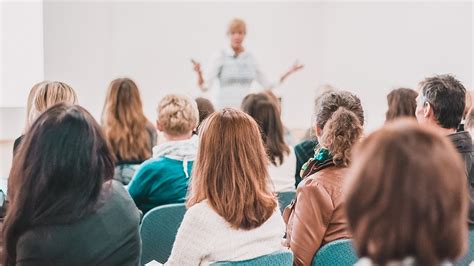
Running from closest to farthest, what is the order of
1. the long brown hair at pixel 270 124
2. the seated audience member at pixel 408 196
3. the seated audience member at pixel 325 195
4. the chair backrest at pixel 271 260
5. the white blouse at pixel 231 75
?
1. the seated audience member at pixel 408 196
2. the chair backrest at pixel 271 260
3. the seated audience member at pixel 325 195
4. the long brown hair at pixel 270 124
5. the white blouse at pixel 231 75

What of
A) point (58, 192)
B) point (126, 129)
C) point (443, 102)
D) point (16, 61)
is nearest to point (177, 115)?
point (126, 129)

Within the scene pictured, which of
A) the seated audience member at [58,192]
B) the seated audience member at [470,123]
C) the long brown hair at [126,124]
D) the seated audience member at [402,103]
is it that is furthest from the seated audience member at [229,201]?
the long brown hair at [126,124]

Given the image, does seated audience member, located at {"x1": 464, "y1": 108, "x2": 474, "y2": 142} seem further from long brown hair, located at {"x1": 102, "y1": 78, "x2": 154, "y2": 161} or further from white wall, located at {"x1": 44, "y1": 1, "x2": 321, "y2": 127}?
white wall, located at {"x1": 44, "y1": 1, "x2": 321, "y2": 127}

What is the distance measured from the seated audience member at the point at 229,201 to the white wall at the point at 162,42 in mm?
3736

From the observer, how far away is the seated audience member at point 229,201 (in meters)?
2.20

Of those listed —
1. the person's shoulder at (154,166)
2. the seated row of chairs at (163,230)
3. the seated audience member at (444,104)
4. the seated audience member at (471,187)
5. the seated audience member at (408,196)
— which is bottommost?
the seated row of chairs at (163,230)

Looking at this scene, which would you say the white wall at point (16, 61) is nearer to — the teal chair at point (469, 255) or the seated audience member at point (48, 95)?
the seated audience member at point (48, 95)

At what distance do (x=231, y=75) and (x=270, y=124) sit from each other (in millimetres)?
2491

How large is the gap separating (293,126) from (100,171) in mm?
5909

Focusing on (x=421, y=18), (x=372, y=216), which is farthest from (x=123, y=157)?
(x=421, y=18)

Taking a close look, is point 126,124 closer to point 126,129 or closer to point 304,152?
point 126,129

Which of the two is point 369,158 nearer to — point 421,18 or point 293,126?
point 421,18

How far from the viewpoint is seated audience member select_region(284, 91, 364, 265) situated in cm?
248

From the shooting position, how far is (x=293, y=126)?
7789 mm
